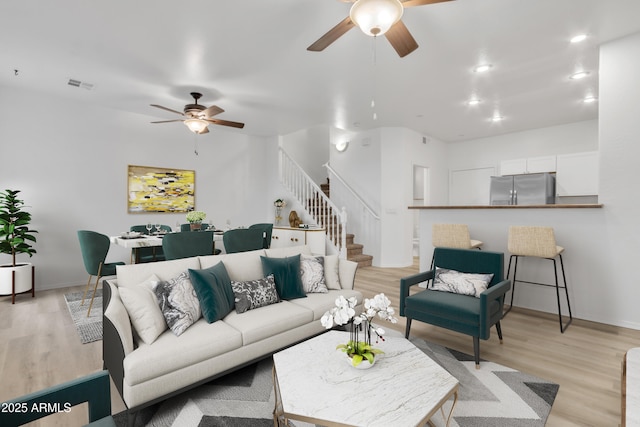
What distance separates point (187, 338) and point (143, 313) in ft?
1.08

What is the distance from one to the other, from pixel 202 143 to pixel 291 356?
5696 mm

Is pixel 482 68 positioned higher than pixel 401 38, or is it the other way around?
pixel 482 68

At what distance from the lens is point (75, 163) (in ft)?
16.7

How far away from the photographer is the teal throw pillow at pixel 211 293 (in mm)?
2357

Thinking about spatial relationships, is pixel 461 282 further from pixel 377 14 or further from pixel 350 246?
pixel 350 246

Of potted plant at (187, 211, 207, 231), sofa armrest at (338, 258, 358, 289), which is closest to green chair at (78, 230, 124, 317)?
potted plant at (187, 211, 207, 231)

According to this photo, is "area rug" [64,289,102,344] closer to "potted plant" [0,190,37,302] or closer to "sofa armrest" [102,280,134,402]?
"potted plant" [0,190,37,302]

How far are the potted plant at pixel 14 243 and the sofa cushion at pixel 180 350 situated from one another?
359 centimetres

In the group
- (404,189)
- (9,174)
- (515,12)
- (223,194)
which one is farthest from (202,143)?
(515,12)

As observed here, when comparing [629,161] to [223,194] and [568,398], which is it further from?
[223,194]

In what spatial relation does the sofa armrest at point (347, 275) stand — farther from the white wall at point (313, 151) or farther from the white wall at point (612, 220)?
the white wall at point (313, 151)

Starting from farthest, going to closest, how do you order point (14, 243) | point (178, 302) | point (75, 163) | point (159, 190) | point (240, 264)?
point (159, 190), point (75, 163), point (14, 243), point (240, 264), point (178, 302)

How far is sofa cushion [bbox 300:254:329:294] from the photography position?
3078mm

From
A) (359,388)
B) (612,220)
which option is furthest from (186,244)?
(612,220)
